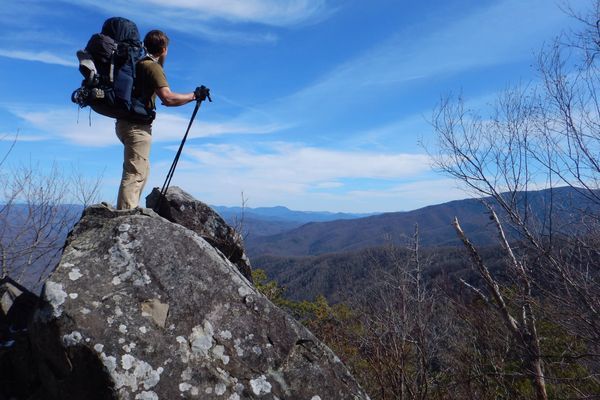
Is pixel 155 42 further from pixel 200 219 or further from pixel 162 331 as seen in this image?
pixel 162 331

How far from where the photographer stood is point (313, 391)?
4062 millimetres

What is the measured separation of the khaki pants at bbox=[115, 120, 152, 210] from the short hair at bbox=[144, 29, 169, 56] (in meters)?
0.97

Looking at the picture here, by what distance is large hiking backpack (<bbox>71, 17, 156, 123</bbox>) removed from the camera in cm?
513

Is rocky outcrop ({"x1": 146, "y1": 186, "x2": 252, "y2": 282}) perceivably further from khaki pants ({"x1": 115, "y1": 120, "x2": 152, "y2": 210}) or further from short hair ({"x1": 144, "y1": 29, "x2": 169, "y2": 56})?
short hair ({"x1": 144, "y1": 29, "x2": 169, "y2": 56})

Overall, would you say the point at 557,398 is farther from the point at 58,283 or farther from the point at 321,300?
the point at 321,300

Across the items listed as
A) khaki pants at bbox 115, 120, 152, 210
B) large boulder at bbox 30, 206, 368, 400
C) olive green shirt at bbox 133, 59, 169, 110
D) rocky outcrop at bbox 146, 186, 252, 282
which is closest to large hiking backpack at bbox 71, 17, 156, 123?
olive green shirt at bbox 133, 59, 169, 110

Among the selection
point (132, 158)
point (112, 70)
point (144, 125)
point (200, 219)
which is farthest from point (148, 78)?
point (200, 219)

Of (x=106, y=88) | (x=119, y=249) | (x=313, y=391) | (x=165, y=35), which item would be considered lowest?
(x=313, y=391)

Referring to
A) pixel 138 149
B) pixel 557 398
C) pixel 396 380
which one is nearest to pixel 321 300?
pixel 557 398

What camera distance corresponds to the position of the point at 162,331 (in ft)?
12.8

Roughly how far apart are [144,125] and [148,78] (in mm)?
650

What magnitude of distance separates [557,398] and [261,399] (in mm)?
8006

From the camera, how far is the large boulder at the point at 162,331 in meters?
3.62

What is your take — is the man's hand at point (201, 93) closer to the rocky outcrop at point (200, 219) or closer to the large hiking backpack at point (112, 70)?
the large hiking backpack at point (112, 70)
